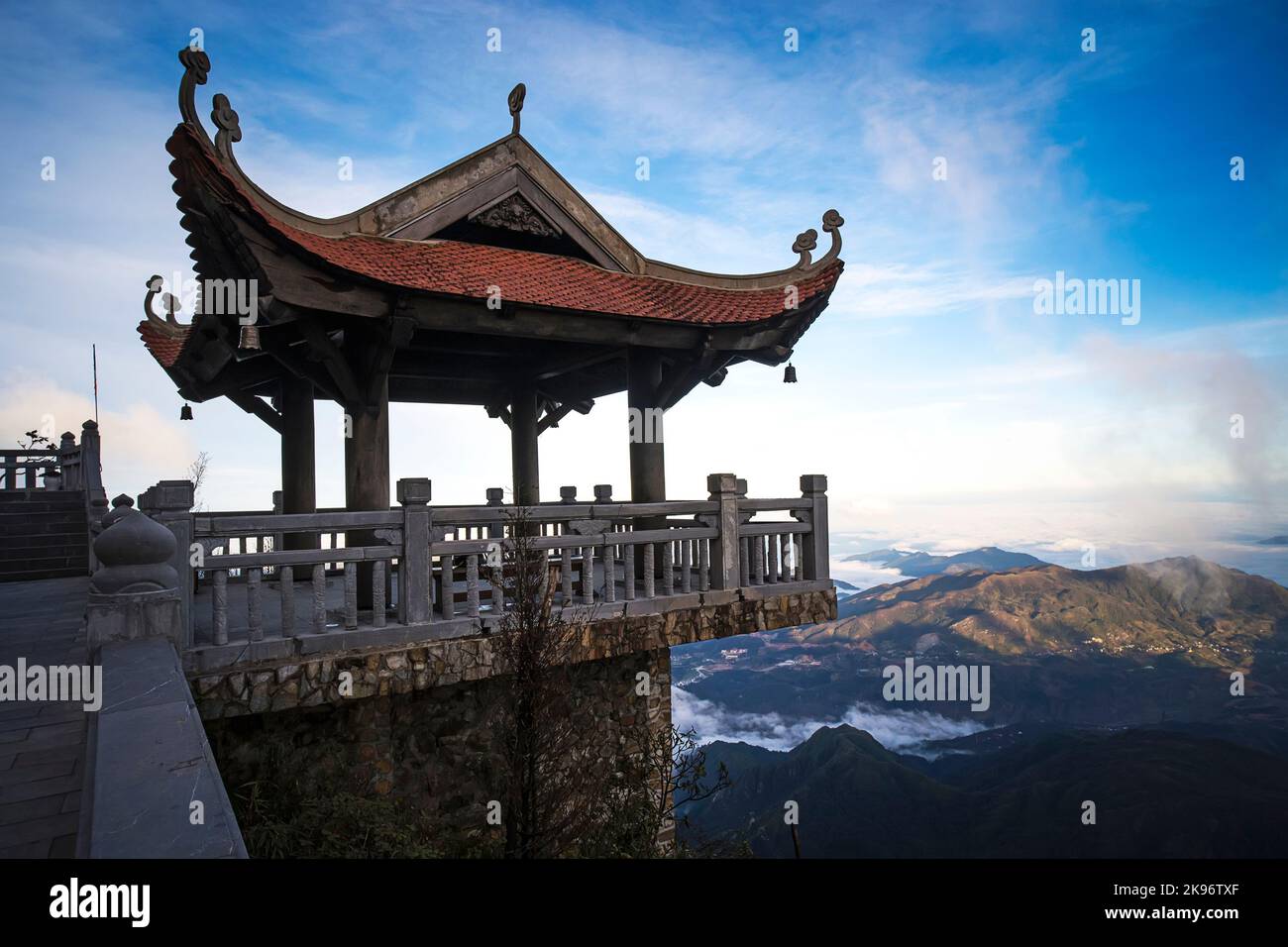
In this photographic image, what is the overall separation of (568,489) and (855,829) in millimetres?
49603

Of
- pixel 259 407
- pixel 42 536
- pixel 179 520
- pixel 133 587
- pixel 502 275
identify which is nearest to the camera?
pixel 133 587

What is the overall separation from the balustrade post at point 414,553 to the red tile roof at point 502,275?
2.25 m

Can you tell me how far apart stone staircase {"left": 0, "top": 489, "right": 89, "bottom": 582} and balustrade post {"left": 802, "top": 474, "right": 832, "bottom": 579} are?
14190mm

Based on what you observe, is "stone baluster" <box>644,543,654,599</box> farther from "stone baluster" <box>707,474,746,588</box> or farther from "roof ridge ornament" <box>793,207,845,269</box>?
"roof ridge ornament" <box>793,207,845,269</box>

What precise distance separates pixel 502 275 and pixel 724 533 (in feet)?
A: 13.4

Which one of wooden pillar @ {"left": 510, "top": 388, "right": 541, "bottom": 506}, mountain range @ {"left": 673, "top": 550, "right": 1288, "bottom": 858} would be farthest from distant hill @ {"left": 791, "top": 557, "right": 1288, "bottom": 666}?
wooden pillar @ {"left": 510, "top": 388, "right": 541, "bottom": 506}

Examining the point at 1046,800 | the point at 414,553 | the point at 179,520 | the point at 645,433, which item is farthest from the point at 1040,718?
the point at 179,520

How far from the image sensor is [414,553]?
6352 millimetres

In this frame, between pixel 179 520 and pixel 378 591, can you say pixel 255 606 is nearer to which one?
pixel 179 520
